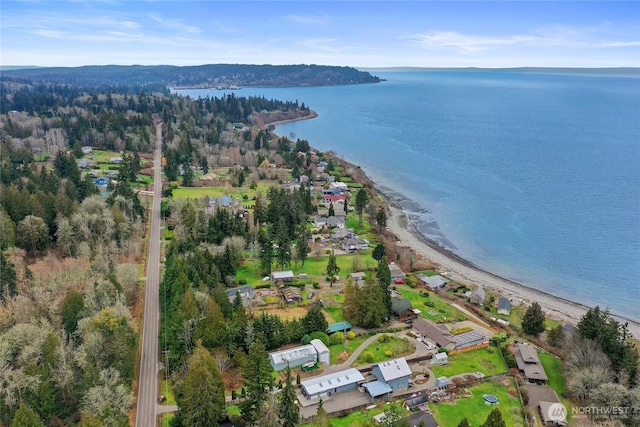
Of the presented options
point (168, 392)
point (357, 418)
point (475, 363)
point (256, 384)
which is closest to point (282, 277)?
point (168, 392)

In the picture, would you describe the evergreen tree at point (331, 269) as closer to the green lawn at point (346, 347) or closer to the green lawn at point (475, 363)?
the green lawn at point (346, 347)

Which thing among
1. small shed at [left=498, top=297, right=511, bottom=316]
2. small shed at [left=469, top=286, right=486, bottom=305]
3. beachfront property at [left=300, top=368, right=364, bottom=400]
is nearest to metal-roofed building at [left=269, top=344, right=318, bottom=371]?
beachfront property at [left=300, top=368, right=364, bottom=400]

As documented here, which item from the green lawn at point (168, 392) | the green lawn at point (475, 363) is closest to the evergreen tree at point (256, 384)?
the green lawn at point (168, 392)

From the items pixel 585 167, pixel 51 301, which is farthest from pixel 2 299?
pixel 585 167

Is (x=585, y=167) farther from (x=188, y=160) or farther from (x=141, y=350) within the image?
(x=141, y=350)

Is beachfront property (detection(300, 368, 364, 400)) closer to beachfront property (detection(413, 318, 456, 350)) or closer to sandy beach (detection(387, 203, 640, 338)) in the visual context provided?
beachfront property (detection(413, 318, 456, 350))

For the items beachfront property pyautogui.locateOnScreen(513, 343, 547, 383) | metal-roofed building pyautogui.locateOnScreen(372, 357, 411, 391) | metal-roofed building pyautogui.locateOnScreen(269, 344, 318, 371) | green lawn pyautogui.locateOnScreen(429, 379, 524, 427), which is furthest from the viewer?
metal-roofed building pyautogui.locateOnScreen(269, 344, 318, 371)
